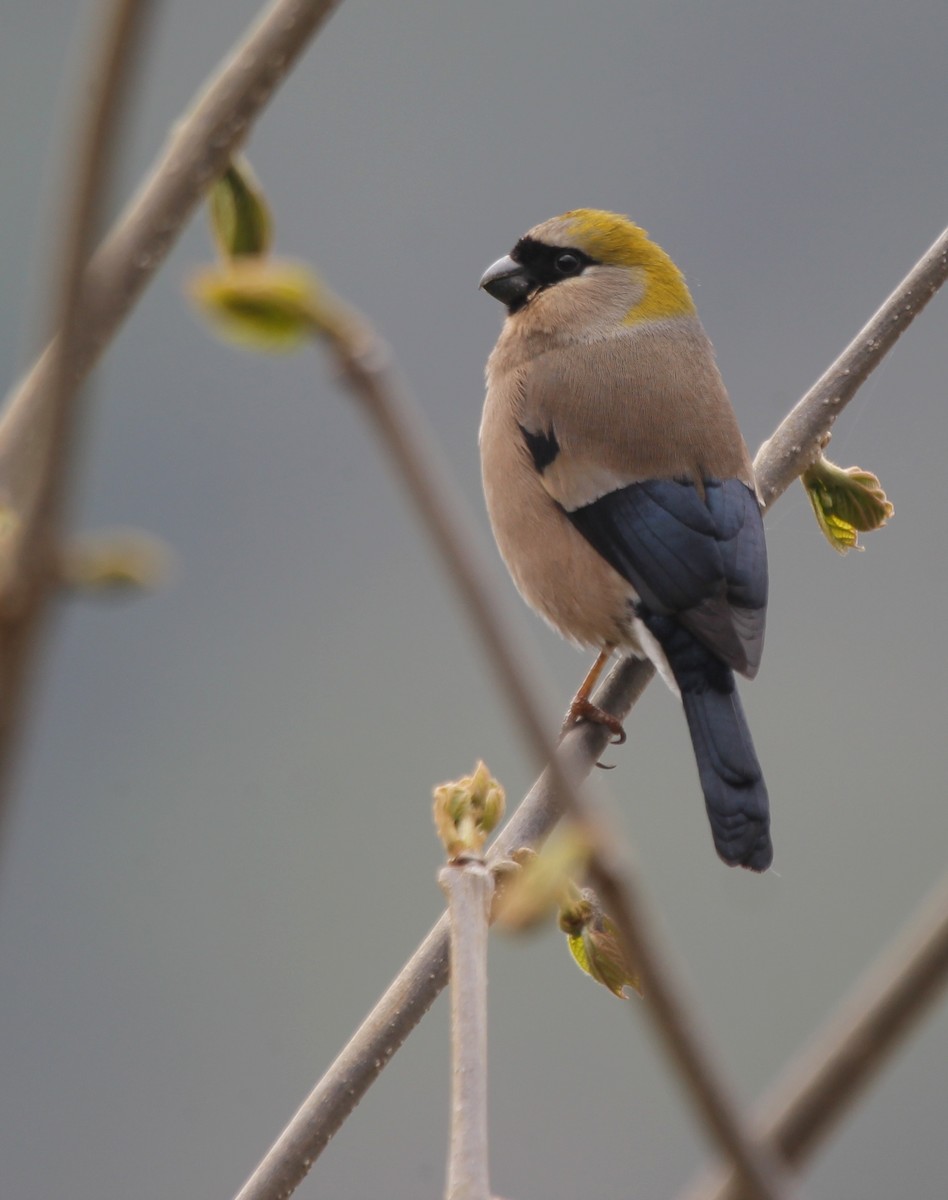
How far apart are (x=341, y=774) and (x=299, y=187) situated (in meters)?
9.30

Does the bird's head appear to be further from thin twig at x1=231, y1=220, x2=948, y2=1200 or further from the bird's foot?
thin twig at x1=231, y1=220, x2=948, y2=1200

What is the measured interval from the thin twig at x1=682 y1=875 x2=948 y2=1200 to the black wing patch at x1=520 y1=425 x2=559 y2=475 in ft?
10.2

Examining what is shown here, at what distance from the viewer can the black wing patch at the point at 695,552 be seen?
3287 millimetres

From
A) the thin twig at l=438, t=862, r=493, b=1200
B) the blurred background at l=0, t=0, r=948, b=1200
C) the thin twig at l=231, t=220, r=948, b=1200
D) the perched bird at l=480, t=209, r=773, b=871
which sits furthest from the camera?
the blurred background at l=0, t=0, r=948, b=1200

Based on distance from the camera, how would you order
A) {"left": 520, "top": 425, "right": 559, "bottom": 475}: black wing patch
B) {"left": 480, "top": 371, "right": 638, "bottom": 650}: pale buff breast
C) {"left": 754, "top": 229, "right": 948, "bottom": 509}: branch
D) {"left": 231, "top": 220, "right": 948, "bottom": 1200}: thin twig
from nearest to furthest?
{"left": 231, "top": 220, "right": 948, "bottom": 1200}: thin twig < {"left": 754, "top": 229, "right": 948, "bottom": 509}: branch < {"left": 480, "top": 371, "right": 638, "bottom": 650}: pale buff breast < {"left": 520, "top": 425, "right": 559, "bottom": 475}: black wing patch

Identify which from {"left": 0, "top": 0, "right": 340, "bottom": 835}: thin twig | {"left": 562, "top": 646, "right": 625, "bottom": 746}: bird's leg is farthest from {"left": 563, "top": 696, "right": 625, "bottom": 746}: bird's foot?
{"left": 0, "top": 0, "right": 340, "bottom": 835}: thin twig

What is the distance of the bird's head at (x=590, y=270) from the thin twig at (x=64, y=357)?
358 cm

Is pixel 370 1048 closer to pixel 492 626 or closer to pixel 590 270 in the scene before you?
pixel 492 626

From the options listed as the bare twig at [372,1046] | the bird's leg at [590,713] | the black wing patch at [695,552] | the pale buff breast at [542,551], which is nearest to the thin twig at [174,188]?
the bare twig at [372,1046]

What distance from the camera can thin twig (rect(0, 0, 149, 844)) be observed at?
0.54 metres

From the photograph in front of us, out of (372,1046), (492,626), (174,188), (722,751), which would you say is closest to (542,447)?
(722,751)

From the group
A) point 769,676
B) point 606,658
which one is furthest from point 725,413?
point 769,676

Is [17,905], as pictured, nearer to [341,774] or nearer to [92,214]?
[341,774]

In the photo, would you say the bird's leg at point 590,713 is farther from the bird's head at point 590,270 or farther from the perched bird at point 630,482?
the bird's head at point 590,270
